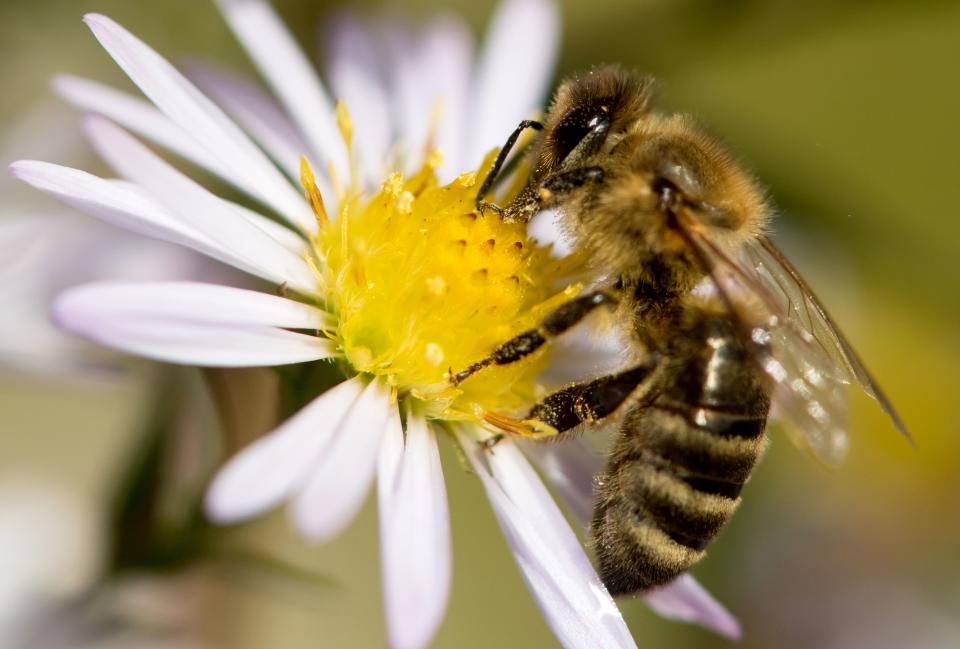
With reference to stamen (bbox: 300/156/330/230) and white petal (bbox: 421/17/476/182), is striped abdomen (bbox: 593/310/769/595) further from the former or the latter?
white petal (bbox: 421/17/476/182)

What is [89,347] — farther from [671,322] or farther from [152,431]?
[671,322]

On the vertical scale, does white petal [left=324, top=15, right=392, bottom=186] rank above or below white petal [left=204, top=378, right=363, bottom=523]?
above

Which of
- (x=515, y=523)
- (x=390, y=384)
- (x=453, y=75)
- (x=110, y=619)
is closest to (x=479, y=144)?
(x=453, y=75)

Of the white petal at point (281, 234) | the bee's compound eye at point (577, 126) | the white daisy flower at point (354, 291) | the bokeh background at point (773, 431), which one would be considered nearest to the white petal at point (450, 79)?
the white daisy flower at point (354, 291)

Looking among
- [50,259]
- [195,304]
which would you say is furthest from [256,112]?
[195,304]

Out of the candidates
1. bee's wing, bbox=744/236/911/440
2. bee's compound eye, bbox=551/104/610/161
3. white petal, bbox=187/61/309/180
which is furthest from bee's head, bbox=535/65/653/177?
white petal, bbox=187/61/309/180

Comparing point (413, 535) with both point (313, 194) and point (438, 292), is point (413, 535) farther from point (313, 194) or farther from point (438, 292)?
point (313, 194)

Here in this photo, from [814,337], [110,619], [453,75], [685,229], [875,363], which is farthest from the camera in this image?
[875,363]
